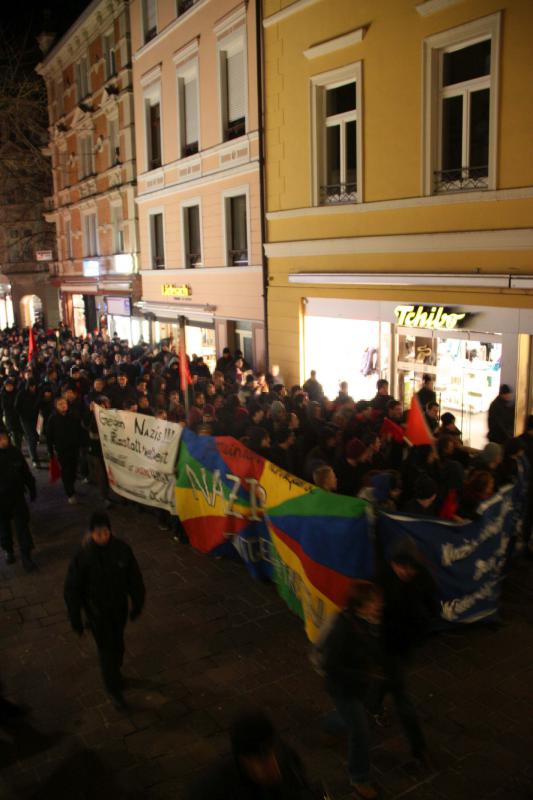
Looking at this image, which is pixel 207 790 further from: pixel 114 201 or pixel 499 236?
pixel 114 201

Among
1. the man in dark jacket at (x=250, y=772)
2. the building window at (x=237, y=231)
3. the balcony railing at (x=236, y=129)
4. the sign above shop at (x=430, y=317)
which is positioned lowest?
the man in dark jacket at (x=250, y=772)

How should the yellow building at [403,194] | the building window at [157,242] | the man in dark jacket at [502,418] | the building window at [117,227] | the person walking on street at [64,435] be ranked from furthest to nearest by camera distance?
the building window at [117,227], the building window at [157,242], the yellow building at [403,194], the person walking on street at [64,435], the man in dark jacket at [502,418]

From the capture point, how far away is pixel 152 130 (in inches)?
945

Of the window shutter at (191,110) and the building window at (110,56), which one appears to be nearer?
the window shutter at (191,110)

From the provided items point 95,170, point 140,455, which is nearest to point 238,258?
point 140,455

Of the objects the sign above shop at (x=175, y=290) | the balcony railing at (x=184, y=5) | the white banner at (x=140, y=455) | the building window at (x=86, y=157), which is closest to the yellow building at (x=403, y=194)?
the balcony railing at (x=184, y=5)

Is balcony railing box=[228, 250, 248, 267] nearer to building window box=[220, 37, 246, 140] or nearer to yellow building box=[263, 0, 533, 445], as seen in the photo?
yellow building box=[263, 0, 533, 445]

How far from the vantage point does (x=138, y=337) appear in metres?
28.0

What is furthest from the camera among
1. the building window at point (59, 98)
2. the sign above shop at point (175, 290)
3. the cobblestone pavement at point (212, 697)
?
the building window at point (59, 98)

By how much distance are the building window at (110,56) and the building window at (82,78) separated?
2.76 metres

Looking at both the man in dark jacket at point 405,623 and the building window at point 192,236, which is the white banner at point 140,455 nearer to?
the man in dark jacket at point 405,623

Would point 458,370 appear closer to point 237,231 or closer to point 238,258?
point 238,258

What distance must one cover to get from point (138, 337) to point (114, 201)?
18.0 ft

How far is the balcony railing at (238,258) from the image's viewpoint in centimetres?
1914
